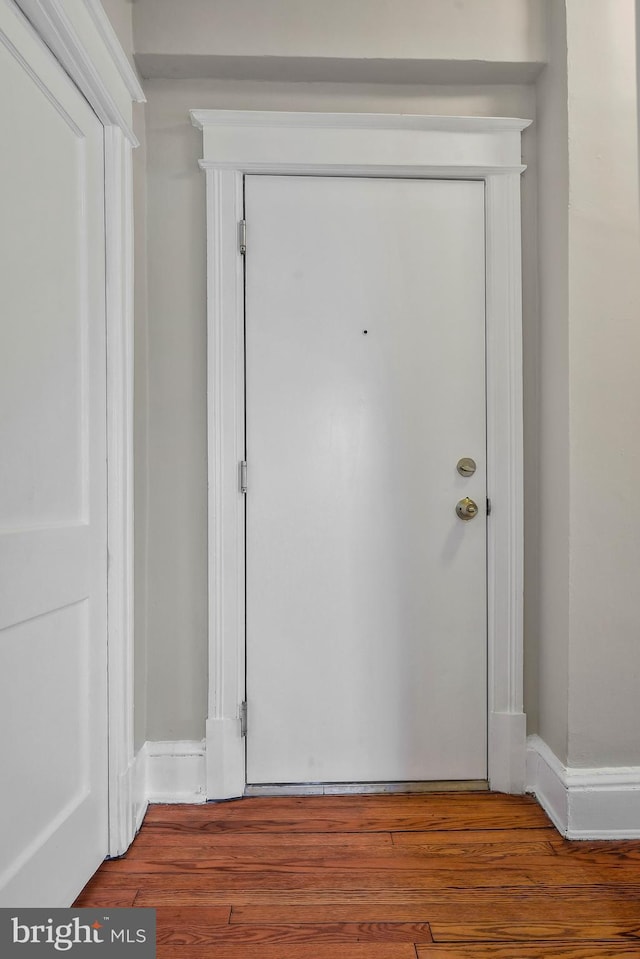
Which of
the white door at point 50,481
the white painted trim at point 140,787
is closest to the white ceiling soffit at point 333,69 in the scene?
the white door at point 50,481

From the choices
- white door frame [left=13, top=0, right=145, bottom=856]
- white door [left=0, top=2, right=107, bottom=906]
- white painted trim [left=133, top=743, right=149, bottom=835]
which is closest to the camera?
white door [left=0, top=2, right=107, bottom=906]

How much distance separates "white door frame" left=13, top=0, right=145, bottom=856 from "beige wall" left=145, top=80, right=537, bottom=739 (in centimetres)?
19

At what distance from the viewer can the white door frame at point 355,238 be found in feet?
5.80

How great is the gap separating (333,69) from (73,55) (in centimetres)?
81

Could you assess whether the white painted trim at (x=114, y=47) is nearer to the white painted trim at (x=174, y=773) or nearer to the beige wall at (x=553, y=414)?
the beige wall at (x=553, y=414)

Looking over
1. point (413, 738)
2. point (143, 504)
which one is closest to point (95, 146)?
point (143, 504)

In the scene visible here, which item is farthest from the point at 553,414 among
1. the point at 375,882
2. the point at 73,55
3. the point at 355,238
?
the point at 73,55

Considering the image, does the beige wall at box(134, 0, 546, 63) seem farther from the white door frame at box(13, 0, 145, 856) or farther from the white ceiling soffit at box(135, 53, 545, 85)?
the white door frame at box(13, 0, 145, 856)

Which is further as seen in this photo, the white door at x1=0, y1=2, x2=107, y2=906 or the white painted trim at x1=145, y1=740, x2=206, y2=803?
the white painted trim at x1=145, y1=740, x2=206, y2=803

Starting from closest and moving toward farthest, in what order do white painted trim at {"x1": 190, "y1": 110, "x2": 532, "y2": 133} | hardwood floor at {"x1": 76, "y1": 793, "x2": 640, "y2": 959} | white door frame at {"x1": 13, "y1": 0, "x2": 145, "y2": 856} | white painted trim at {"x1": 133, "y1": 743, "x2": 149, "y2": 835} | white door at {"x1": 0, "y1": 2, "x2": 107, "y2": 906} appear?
1. white door at {"x1": 0, "y1": 2, "x2": 107, "y2": 906}
2. hardwood floor at {"x1": 76, "y1": 793, "x2": 640, "y2": 959}
3. white door frame at {"x1": 13, "y1": 0, "x2": 145, "y2": 856}
4. white painted trim at {"x1": 133, "y1": 743, "x2": 149, "y2": 835}
5. white painted trim at {"x1": 190, "y1": 110, "x2": 532, "y2": 133}

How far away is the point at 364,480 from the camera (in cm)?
182

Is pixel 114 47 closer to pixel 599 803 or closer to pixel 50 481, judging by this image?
pixel 50 481

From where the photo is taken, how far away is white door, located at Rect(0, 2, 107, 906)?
3.68 feet

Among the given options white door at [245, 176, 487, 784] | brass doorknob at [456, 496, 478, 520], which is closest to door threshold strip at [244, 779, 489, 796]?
white door at [245, 176, 487, 784]
